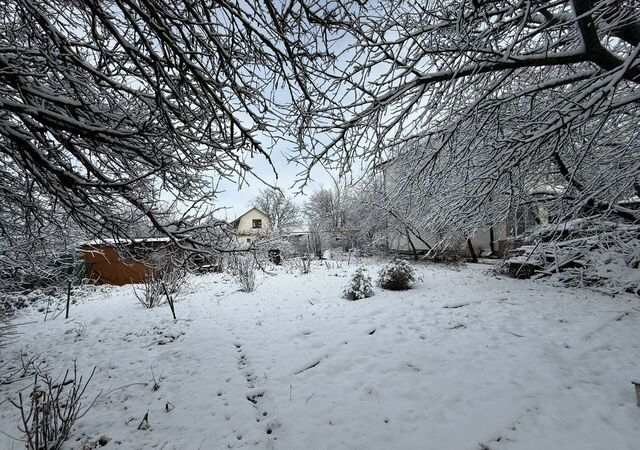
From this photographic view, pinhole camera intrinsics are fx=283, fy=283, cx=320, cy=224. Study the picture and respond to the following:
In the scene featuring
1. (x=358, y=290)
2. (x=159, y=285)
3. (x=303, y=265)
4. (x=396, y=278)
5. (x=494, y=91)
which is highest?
(x=494, y=91)

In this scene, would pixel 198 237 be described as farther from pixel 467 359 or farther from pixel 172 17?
pixel 467 359

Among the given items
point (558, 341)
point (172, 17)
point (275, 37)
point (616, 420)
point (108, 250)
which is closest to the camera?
point (172, 17)

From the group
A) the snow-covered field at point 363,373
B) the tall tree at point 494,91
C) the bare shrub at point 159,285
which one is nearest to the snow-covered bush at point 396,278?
the snow-covered field at point 363,373

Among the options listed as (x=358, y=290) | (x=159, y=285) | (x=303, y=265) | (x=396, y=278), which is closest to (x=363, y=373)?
(x=358, y=290)

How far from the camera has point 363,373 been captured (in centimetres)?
394

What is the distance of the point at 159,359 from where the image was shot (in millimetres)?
4621

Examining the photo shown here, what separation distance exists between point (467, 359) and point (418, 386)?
1.11m

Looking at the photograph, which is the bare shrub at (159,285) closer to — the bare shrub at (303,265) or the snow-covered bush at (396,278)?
the bare shrub at (303,265)

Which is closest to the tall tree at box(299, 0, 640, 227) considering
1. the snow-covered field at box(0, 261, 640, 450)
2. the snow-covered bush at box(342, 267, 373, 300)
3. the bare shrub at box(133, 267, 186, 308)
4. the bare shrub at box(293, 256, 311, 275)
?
the snow-covered field at box(0, 261, 640, 450)

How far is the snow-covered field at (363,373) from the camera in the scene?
2.80 metres

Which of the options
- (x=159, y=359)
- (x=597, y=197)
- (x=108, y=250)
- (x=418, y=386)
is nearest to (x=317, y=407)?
(x=418, y=386)

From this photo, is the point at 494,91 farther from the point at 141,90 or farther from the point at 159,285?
the point at 159,285

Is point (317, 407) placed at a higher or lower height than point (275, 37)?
lower

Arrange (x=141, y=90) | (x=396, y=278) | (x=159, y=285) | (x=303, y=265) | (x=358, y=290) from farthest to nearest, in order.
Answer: (x=303, y=265) → (x=396, y=278) → (x=358, y=290) → (x=159, y=285) → (x=141, y=90)
